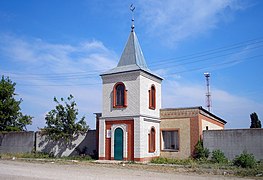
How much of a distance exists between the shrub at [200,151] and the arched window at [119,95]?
647 cm

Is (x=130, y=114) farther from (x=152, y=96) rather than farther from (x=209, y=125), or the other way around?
(x=209, y=125)

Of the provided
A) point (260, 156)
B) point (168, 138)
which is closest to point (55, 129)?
point (168, 138)

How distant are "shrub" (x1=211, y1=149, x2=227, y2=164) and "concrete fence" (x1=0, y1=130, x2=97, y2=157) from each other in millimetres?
9654

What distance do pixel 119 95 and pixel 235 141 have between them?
9.19m

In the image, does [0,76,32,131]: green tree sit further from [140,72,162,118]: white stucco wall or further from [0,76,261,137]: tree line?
[140,72,162,118]: white stucco wall

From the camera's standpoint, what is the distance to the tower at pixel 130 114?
879 inches

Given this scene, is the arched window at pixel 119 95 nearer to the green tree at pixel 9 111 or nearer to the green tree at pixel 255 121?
the green tree at pixel 9 111

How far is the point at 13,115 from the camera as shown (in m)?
32.1

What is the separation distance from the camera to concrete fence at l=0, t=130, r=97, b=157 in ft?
85.4

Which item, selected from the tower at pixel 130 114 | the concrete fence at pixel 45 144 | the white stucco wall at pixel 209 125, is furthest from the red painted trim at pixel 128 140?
the white stucco wall at pixel 209 125

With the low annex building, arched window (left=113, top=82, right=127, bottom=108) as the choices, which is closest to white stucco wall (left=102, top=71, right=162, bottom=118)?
arched window (left=113, top=82, right=127, bottom=108)

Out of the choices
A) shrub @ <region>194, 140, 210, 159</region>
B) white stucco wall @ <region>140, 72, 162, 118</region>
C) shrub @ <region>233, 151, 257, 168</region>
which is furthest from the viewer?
white stucco wall @ <region>140, 72, 162, 118</region>

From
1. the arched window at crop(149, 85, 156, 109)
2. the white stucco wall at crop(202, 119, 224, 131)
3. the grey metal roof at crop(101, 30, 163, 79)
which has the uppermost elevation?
the grey metal roof at crop(101, 30, 163, 79)

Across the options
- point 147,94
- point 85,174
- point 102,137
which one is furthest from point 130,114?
point 85,174
